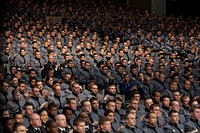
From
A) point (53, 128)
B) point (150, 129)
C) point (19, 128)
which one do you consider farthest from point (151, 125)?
point (19, 128)

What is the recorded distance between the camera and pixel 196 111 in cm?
793

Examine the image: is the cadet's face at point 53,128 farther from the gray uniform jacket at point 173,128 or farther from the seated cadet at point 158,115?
the gray uniform jacket at point 173,128

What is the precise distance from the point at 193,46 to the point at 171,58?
1.42 m

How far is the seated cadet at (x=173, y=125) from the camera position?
25.0 feet

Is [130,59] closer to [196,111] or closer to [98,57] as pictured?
[98,57]

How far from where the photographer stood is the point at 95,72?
1174 centimetres

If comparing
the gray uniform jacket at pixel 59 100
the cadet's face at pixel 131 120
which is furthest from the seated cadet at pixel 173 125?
the gray uniform jacket at pixel 59 100

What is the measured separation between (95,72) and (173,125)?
4286 mm

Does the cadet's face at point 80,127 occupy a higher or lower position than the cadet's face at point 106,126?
higher

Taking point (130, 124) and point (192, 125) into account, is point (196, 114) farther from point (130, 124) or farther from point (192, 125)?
point (130, 124)

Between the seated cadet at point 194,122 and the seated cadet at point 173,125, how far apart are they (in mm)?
226

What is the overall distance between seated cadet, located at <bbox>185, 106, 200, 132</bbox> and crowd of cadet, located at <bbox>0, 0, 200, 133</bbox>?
2cm

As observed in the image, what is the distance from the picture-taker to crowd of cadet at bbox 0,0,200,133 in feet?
24.7

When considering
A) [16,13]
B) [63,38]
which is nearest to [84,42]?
[63,38]
